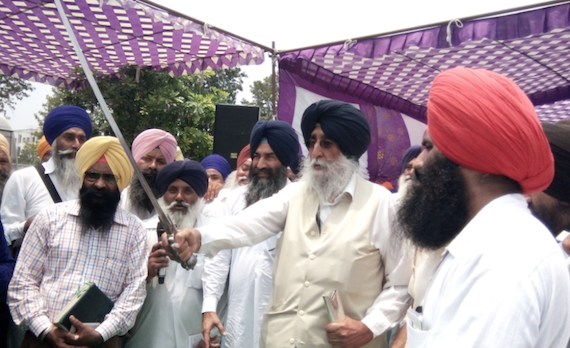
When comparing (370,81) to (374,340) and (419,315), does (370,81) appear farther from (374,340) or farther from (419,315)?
(419,315)

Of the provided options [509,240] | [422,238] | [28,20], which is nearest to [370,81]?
[28,20]

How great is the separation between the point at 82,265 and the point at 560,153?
94.5 inches

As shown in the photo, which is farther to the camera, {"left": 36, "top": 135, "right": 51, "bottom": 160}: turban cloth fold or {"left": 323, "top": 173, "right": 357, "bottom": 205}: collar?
{"left": 36, "top": 135, "right": 51, "bottom": 160}: turban cloth fold

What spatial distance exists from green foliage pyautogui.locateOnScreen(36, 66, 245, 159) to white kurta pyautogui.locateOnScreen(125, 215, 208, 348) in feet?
13.4

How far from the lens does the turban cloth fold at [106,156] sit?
323 centimetres

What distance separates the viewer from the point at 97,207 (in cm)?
308

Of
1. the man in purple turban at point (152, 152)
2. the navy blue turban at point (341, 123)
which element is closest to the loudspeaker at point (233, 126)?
the man in purple turban at point (152, 152)

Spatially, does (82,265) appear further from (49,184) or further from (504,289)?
(504,289)

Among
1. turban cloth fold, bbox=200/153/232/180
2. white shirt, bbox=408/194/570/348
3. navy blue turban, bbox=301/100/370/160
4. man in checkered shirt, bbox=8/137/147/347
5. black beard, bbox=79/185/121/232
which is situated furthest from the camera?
turban cloth fold, bbox=200/153/232/180

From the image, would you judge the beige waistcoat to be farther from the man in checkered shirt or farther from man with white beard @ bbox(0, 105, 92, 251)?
man with white beard @ bbox(0, 105, 92, 251)

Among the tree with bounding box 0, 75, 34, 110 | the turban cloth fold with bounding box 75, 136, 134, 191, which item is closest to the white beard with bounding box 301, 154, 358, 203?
the turban cloth fold with bounding box 75, 136, 134, 191

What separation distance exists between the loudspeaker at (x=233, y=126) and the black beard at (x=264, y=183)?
2.82 metres

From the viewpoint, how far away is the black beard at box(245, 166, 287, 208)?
3.54 meters

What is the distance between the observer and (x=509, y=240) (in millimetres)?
1186
